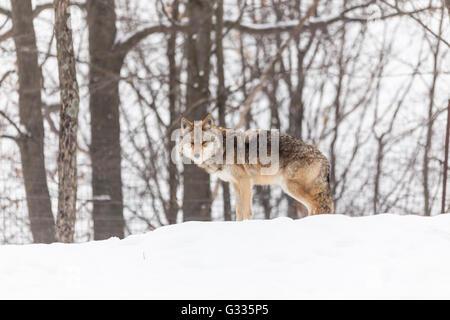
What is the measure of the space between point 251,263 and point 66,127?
4.09m

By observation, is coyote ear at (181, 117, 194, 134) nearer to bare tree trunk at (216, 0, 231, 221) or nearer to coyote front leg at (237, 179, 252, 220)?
coyote front leg at (237, 179, 252, 220)

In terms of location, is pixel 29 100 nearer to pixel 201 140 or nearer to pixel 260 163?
pixel 201 140

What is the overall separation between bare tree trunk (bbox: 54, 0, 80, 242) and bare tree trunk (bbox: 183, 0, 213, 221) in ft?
9.25

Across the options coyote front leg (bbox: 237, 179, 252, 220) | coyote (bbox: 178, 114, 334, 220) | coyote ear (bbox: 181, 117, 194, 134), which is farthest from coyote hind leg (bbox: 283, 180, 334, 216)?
coyote ear (bbox: 181, 117, 194, 134)

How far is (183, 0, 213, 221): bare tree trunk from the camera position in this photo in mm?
9469

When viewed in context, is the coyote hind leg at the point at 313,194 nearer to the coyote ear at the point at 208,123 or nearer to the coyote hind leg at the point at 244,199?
the coyote hind leg at the point at 244,199

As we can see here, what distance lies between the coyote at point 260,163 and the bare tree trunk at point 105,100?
319cm

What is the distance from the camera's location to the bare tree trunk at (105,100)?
29.9 ft

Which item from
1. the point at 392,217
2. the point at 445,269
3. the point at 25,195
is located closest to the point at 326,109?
the point at 25,195

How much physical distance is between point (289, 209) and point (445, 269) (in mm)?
6395

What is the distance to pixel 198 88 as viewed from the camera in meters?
Answer: 9.95

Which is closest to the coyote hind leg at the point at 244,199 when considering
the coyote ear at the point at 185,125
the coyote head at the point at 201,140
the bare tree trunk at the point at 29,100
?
the coyote head at the point at 201,140

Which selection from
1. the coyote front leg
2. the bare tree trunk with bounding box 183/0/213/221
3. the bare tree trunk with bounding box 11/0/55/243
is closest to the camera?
the coyote front leg
